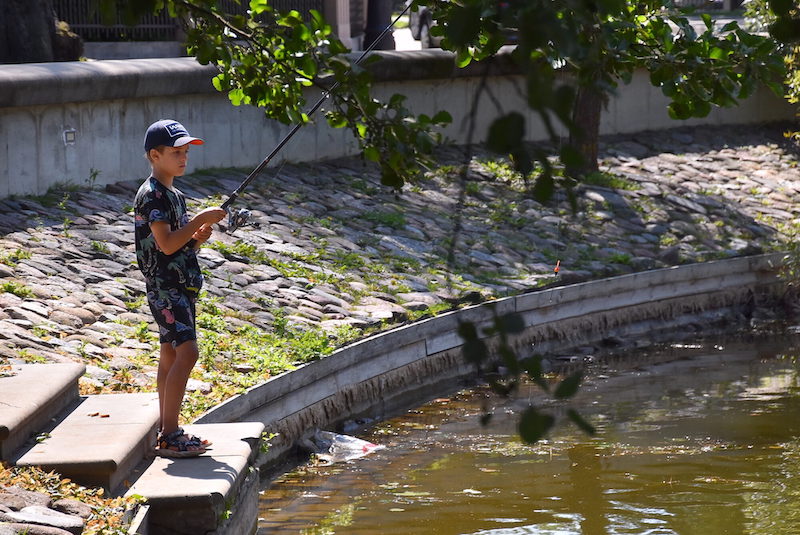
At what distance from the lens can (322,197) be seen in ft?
40.8

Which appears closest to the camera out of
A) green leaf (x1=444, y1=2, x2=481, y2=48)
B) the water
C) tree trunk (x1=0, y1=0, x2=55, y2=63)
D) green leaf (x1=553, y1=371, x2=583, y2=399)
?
green leaf (x1=553, y1=371, x2=583, y2=399)

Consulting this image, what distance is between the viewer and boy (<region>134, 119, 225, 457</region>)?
559cm

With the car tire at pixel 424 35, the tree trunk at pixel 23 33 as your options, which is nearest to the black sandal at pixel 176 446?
the tree trunk at pixel 23 33

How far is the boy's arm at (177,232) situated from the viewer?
5.52 metres

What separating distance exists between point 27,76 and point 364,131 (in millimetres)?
7346

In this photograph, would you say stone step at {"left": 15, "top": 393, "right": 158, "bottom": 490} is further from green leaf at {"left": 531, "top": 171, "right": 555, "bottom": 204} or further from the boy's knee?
green leaf at {"left": 531, "top": 171, "right": 555, "bottom": 204}

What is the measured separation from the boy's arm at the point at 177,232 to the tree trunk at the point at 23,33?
8.12 m

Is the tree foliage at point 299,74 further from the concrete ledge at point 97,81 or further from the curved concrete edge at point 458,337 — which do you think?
the concrete ledge at point 97,81

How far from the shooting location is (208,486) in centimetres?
529

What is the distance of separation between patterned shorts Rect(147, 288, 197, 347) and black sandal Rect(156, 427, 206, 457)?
0.45 m

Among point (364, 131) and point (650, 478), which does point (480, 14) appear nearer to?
point (364, 131)

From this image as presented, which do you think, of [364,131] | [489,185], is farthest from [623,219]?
[364,131]

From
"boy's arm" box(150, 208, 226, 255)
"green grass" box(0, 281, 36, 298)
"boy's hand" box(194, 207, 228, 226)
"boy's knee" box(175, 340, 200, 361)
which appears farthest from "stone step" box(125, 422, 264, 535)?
"green grass" box(0, 281, 36, 298)

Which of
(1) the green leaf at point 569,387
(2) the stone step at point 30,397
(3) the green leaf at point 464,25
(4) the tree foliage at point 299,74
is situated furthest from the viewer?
(2) the stone step at point 30,397
